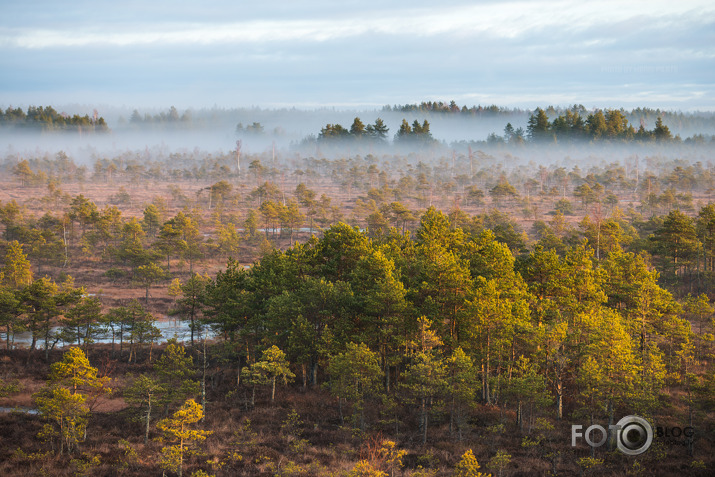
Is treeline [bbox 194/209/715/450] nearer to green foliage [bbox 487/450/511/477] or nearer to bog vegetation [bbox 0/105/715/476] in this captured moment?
bog vegetation [bbox 0/105/715/476]

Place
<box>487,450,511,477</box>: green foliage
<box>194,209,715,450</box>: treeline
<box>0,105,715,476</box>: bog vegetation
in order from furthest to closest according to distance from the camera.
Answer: <box>194,209,715,450</box>: treeline → <box>0,105,715,476</box>: bog vegetation → <box>487,450,511,477</box>: green foliage

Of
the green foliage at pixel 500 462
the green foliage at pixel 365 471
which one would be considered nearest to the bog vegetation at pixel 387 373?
the green foliage at pixel 365 471

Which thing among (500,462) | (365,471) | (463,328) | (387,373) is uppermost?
(463,328)

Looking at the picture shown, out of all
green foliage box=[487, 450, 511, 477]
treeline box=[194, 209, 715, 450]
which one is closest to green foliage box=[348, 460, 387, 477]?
green foliage box=[487, 450, 511, 477]

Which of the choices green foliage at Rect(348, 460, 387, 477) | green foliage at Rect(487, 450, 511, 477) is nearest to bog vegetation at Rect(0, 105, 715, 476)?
green foliage at Rect(348, 460, 387, 477)

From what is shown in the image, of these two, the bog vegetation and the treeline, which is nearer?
the bog vegetation

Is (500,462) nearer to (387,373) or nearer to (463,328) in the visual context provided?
(463,328)

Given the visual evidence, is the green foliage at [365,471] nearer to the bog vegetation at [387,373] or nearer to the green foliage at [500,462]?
the bog vegetation at [387,373]

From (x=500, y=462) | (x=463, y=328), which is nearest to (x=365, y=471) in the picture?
(x=500, y=462)

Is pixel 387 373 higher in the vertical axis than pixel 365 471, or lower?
lower

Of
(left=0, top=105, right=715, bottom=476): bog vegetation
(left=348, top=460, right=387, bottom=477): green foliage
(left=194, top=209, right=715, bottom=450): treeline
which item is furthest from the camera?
(left=194, top=209, right=715, bottom=450): treeline

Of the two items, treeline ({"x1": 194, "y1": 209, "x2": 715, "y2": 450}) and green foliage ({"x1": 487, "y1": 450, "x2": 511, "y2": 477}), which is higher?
treeline ({"x1": 194, "y1": 209, "x2": 715, "y2": 450})

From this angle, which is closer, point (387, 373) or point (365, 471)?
point (365, 471)
